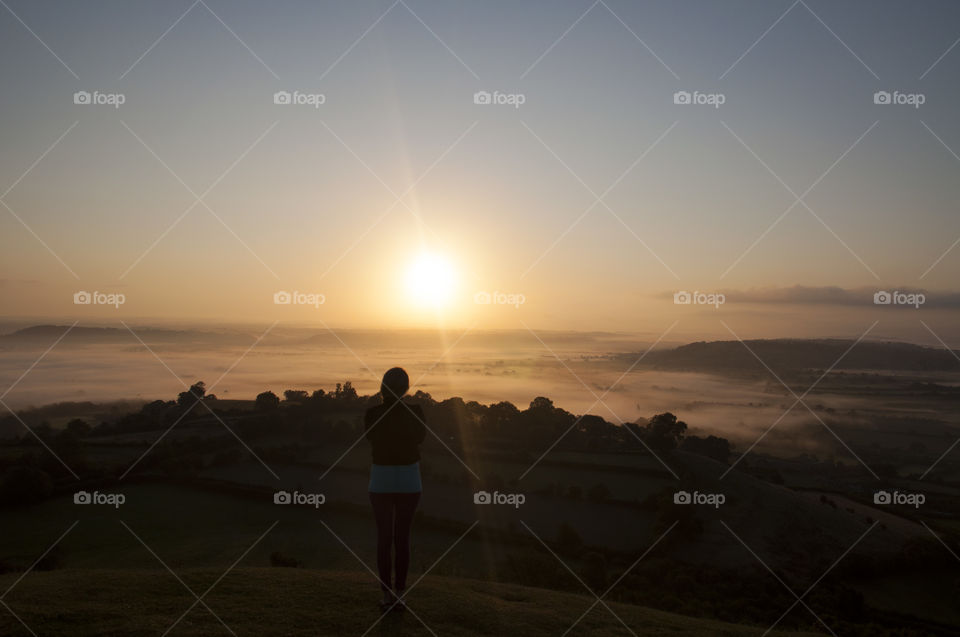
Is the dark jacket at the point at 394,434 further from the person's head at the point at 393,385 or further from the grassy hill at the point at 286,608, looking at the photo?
the grassy hill at the point at 286,608

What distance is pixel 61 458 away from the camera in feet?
127

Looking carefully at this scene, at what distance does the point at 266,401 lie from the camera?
5716 cm

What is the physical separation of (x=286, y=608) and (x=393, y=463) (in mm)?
3189

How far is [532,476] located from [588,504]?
5.05 meters

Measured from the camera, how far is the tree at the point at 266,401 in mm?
55750

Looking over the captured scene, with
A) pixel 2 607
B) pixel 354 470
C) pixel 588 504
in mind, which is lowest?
pixel 2 607

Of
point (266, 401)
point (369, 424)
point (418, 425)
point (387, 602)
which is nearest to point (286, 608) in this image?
point (387, 602)

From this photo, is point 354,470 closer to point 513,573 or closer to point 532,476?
point 532,476

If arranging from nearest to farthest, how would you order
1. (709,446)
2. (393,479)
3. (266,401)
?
(393,479), (709,446), (266,401)

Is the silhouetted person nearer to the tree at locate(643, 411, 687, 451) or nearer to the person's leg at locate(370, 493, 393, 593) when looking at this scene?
the person's leg at locate(370, 493, 393, 593)

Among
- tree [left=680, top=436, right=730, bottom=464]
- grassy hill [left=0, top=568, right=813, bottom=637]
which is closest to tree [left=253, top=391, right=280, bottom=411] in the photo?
tree [left=680, top=436, right=730, bottom=464]

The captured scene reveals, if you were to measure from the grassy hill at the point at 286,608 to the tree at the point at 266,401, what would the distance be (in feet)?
146

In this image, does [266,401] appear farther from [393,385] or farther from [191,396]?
[393,385]

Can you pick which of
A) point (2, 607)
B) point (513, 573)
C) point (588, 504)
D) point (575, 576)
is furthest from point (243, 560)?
point (588, 504)
